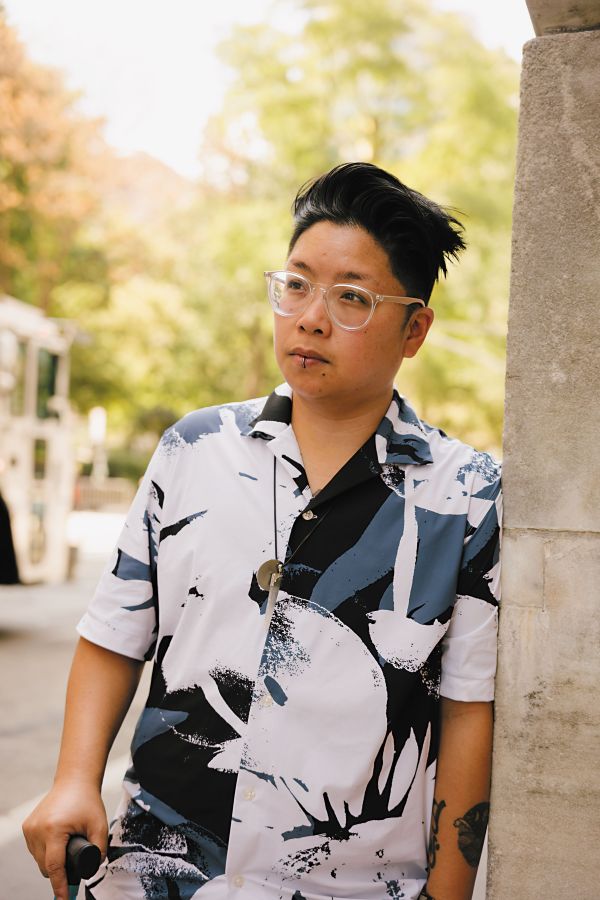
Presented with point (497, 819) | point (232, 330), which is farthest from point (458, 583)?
point (232, 330)

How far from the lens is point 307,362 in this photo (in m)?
1.87

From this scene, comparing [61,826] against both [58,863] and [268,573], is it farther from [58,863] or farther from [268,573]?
[268,573]

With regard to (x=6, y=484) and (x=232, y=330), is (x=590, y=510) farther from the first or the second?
(x=232, y=330)

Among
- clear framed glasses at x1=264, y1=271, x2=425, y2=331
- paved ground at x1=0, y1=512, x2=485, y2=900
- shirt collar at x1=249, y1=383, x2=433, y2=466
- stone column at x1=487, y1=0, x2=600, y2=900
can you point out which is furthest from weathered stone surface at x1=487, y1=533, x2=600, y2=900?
paved ground at x1=0, y1=512, x2=485, y2=900

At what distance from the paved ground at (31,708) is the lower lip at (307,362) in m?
2.28

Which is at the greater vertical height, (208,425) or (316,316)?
(316,316)

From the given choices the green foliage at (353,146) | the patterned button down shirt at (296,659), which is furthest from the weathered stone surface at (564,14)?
the green foliage at (353,146)

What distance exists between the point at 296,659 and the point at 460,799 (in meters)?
0.39

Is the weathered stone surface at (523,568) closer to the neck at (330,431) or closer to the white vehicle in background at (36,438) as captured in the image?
the neck at (330,431)

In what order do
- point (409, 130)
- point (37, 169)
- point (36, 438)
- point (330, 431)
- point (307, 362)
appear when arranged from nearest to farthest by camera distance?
point (307, 362)
point (330, 431)
point (36, 438)
point (409, 130)
point (37, 169)

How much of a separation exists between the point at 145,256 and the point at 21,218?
7.22 m

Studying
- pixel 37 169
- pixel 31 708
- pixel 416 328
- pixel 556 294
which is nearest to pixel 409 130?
pixel 37 169

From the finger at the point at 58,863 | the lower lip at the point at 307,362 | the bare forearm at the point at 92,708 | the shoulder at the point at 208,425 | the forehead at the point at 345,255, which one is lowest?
the finger at the point at 58,863

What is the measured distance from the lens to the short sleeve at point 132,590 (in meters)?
1.89
